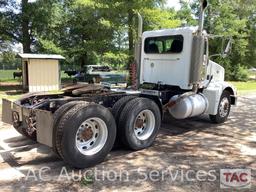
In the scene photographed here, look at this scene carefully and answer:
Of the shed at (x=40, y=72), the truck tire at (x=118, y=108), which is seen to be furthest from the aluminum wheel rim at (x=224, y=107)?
the shed at (x=40, y=72)

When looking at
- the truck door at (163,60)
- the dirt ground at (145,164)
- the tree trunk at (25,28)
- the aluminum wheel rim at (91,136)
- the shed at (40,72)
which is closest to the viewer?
the dirt ground at (145,164)

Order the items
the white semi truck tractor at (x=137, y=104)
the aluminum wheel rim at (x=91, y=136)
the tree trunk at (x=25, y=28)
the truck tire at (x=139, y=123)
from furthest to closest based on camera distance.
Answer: the tree trunk at (x=25, y=28)
the truck tire at (x=139, y=123)
the aluminum wheel rim at (x=91, y=136)
the white semi truck tractor at (x=137, y=104)

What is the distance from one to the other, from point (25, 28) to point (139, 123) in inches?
701

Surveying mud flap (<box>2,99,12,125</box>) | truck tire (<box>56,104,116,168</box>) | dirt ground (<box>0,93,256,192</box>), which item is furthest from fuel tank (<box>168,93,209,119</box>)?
mud flap (<box>2,99,12,125</box>)

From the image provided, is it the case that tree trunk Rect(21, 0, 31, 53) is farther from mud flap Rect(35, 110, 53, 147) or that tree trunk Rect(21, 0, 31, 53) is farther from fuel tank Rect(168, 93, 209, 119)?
mud flap Rect(35, 110, 53, 147)

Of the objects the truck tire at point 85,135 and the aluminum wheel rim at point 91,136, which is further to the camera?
the aluminum wheel rim at point 91,136

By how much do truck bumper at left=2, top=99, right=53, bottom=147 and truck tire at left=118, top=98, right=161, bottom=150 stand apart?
1410 mm

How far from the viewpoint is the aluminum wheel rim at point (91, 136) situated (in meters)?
5.32

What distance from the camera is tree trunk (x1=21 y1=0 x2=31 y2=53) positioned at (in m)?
21.2

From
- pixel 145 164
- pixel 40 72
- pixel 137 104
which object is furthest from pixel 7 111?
pixel 40 72

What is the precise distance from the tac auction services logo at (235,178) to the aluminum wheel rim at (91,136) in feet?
6.47

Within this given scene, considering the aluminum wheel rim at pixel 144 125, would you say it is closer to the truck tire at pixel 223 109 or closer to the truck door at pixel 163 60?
the truck door at pixel 163 60

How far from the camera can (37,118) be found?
5277 millimetres

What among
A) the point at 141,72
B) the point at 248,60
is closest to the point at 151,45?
the point at 141,72
